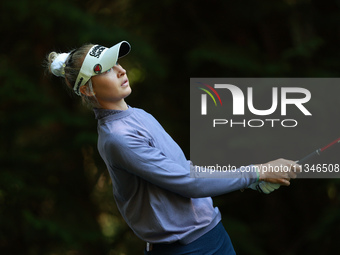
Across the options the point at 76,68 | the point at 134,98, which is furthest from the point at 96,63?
the point at 134,98

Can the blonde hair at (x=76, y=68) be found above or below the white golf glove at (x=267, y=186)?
above

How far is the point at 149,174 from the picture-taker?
5.83 ft

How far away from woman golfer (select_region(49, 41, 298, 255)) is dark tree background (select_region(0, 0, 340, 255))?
7.90 feet

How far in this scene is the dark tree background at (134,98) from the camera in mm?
4582

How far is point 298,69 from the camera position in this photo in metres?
4.61

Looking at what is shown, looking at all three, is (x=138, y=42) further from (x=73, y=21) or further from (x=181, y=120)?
(x=181, y=120)

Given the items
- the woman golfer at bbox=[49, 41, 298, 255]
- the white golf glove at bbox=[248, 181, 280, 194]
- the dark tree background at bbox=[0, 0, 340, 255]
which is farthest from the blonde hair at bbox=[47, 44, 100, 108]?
the dark tree background at bbox=[0, 0, 340, 255]

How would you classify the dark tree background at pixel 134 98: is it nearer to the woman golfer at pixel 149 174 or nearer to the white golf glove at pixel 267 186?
the woman golfer at pixel 149 174

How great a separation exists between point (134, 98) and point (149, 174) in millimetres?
3529

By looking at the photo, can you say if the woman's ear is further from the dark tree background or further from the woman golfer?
the dark tree background

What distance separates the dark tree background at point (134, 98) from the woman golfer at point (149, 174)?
7.90 ft

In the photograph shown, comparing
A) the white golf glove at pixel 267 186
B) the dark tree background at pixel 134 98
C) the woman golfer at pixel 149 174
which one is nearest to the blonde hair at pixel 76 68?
the woman golfer at pixel 149 174

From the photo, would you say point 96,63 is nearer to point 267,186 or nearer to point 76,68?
point 76,68

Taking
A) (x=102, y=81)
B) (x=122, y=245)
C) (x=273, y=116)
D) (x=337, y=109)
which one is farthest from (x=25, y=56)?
(x=102, y=81)
